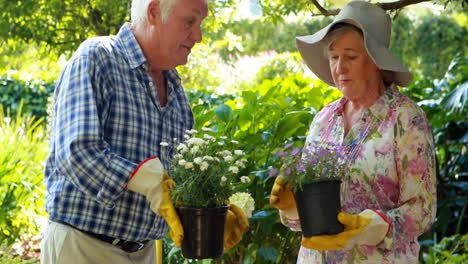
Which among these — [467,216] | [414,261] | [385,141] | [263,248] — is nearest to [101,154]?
[385,141]

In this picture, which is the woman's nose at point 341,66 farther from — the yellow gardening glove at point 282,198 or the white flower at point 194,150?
the white flower at point 194,150

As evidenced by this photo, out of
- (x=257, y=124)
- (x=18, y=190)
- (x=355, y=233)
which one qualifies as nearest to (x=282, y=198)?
(x=355, y=233)

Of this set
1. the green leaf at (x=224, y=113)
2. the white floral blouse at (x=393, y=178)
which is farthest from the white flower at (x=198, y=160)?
the green leaf at (x=224, y=113)

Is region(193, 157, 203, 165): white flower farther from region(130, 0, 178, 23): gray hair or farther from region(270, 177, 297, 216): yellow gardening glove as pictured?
region(130, 0, 178, 23): gray hair

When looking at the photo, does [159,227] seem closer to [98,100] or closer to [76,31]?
[98,100]

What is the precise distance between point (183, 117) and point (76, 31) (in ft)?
11.5

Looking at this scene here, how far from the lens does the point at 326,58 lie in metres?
2.57

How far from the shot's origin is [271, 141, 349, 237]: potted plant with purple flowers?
2061 millimetres

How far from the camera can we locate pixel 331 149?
219cm

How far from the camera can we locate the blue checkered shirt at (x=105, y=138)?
1935 mm

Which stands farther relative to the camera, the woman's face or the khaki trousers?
the woman's face

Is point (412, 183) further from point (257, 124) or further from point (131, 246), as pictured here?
point (257, 124)

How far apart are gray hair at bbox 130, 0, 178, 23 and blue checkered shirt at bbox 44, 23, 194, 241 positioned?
0.05 m

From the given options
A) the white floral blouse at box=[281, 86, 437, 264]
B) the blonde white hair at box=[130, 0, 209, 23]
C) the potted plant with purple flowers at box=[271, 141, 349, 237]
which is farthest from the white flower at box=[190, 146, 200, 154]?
the white floral blouse at box=[281, 86, 437, 264]
